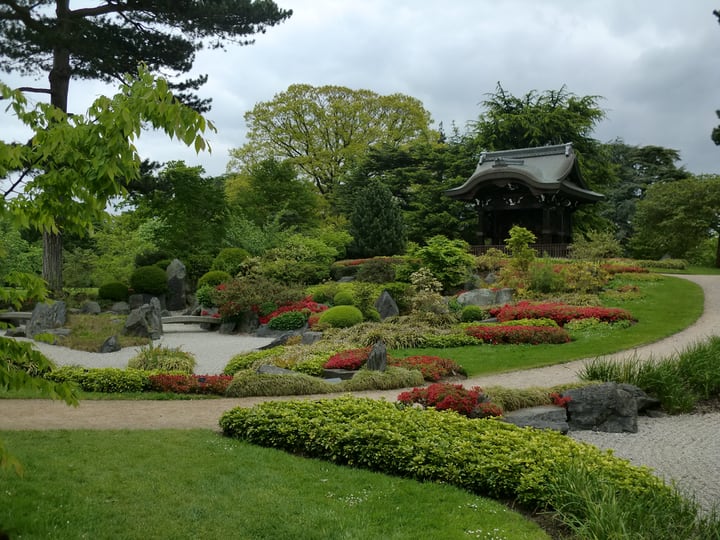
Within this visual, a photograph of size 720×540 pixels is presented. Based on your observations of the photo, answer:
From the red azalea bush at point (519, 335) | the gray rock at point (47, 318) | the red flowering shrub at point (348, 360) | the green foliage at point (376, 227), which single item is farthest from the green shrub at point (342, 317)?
the green foliage at point (376, 227)

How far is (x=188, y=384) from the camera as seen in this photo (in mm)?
10023

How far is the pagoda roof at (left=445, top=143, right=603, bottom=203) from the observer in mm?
28844

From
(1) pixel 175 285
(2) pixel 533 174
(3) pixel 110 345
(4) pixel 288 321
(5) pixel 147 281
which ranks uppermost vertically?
(2) pixel 533 174

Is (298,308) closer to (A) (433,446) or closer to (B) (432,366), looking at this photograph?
(B) (432,366)

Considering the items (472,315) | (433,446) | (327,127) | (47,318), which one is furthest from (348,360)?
(327,127)

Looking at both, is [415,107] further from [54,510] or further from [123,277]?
[54,510]

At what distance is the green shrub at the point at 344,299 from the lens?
19.0 m

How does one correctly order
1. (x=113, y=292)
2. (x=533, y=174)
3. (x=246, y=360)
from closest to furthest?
(x=246, y=360), (x=113, y=292), (x=533, y=174)

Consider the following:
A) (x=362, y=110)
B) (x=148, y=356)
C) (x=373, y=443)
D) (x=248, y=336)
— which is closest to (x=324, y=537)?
(x=373, y=443)

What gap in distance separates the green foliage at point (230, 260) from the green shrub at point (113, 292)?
3604mm

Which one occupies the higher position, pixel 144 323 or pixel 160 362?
pixel 144 323

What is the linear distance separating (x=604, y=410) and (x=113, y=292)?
60.8ft

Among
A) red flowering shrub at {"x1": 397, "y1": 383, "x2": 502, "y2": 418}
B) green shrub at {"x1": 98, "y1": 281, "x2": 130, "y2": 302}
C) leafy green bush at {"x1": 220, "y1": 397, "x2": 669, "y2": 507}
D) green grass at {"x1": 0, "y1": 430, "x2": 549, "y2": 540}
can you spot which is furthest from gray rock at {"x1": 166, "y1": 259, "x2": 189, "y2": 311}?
green grass at {"x1": 0, "y1": 430, "x2": 549, "y2": 540}

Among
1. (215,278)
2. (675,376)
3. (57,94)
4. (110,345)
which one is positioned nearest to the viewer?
(675,376)
